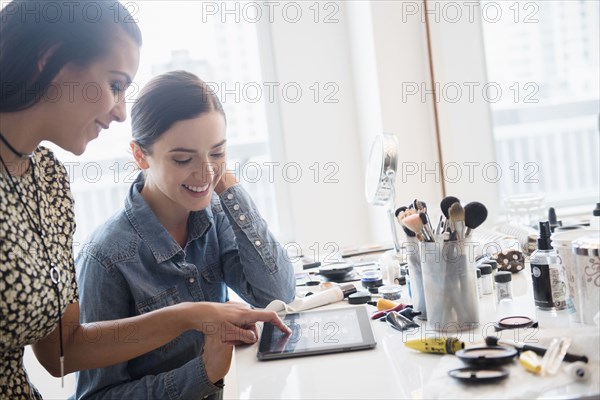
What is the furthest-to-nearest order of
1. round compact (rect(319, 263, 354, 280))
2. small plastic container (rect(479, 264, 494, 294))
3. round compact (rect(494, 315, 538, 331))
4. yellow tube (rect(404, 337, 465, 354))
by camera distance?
round compact (rect(319, 263, 354, 280)) → small plastic container (rect(479, 264, 494, 294)) → round compact (rect(494, 315, 538, 331)) → yellow tube (rect(404, 337, 465, 354))

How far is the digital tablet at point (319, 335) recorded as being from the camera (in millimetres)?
1045

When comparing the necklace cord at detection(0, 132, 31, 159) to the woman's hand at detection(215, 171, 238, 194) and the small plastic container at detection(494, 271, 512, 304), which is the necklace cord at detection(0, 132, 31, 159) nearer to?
the woman's hand at detection(215, 171, 238, 194)

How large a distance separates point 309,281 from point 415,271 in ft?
1.88

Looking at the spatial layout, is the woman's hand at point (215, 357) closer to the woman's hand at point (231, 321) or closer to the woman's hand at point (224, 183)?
the woman's hand at point (231, 321)

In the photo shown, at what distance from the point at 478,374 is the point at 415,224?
314mm

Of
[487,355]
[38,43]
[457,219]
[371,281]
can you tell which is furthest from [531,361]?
[38,43]

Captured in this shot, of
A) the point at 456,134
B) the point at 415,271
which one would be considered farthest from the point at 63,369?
the point at 456,134

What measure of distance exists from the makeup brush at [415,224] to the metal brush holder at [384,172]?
540 millimetres

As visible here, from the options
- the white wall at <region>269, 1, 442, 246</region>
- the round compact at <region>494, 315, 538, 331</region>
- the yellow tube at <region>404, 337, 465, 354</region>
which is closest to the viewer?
the yellow tube at <region>404, 337, 465, 354</region>

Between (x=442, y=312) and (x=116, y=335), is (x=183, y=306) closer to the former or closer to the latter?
(x=116, y=335)

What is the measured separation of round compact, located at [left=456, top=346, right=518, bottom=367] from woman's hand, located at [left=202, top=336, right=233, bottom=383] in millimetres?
405

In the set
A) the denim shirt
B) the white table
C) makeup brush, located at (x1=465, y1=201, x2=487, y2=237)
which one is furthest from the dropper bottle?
the denim shirt

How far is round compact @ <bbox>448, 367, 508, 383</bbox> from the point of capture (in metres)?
0.83

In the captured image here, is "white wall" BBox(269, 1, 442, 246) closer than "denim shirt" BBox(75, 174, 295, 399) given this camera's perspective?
No
